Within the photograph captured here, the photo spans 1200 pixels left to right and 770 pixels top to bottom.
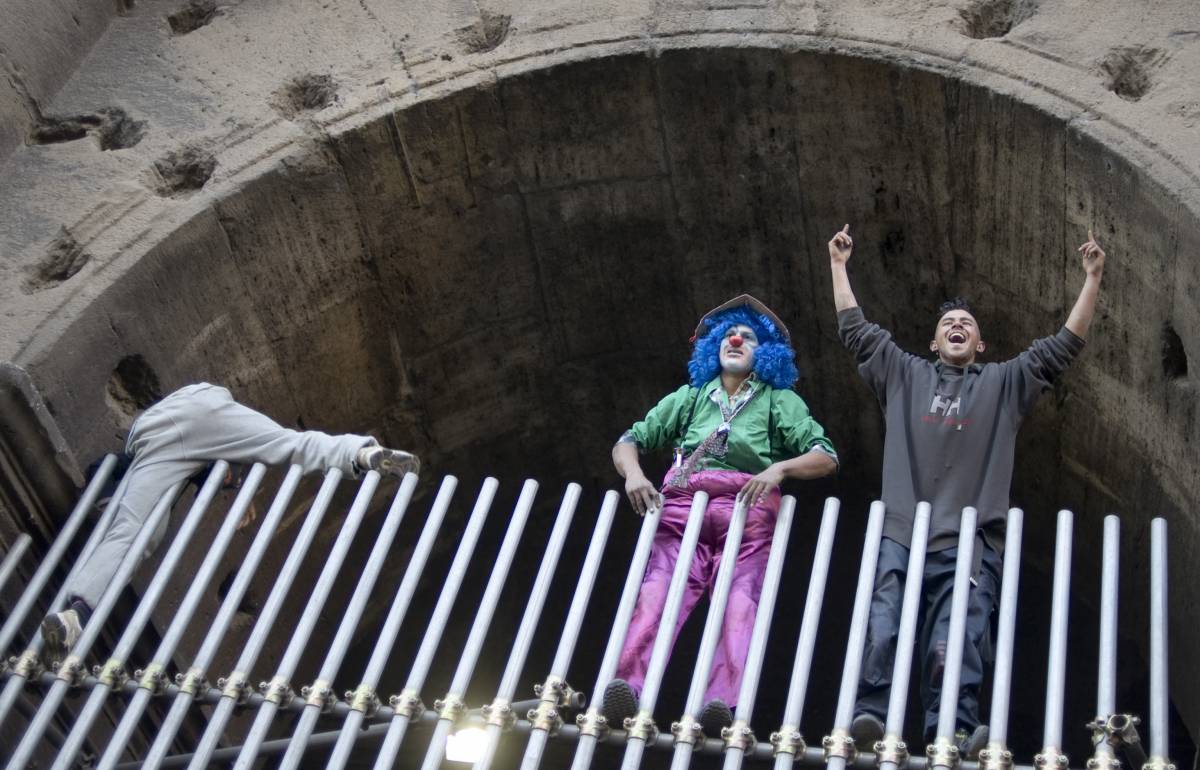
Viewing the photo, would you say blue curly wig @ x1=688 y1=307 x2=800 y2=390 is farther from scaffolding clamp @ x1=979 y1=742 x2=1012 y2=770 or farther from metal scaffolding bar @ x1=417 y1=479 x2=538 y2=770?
scaffolding clamp @ x1=979 y1=742 x2=1012 y2=770

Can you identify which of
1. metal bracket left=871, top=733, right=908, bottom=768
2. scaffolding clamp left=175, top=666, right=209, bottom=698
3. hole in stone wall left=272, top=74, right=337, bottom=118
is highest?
hole in stone wall left=272, top=74, right=337, bottom=118

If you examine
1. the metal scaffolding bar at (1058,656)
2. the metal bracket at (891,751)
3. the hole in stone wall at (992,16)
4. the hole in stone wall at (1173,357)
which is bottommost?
the metal bracket at (891,751)

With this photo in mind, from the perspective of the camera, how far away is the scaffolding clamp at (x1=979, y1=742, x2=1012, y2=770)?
6.23m

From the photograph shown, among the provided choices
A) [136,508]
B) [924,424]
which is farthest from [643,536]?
[136,508]

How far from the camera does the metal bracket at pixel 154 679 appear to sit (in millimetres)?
7031

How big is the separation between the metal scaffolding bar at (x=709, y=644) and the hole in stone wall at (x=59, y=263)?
3.02 m

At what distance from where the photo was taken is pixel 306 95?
959cm

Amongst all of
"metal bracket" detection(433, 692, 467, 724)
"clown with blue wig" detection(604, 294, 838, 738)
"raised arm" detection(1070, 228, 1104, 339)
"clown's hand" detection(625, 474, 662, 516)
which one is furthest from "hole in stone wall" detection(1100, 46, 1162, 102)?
"metal bracket" detection(433, 692, 467, 724)

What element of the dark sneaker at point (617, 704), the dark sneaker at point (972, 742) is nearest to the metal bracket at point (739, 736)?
the dark sneaker at point (617, 704)

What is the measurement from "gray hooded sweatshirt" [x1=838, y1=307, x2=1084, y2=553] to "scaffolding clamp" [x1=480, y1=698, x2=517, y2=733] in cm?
165

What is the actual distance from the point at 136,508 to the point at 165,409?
1.51 feet

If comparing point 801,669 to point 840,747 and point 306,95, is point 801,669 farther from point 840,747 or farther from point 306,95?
point 306,95

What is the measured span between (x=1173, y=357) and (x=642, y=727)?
3120 millimetres

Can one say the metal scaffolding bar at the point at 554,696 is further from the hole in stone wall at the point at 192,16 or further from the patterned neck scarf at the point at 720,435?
the hole in stone wall at the point at 192,16
